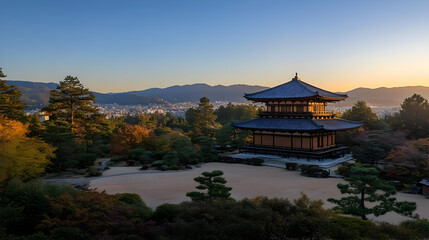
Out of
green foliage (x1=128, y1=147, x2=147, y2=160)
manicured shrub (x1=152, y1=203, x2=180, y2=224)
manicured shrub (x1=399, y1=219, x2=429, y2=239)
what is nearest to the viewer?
manicured shrub (x1=399, y1=219, x2=429, y2=239)

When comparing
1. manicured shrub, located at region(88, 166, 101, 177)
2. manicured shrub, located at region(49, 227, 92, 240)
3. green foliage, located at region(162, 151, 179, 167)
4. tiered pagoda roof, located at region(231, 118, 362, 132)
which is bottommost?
manicured shrub, located at region(88, 166, 101, 177)

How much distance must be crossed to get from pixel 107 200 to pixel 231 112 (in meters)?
57.8

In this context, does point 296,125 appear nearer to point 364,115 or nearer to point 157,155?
point 364,115

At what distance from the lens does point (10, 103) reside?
26969 mm

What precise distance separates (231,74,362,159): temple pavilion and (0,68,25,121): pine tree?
22.7 metres

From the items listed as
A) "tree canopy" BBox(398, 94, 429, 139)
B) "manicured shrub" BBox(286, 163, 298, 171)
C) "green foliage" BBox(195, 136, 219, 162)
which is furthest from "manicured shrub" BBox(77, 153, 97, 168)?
"tree canopy" BBox(398, 94, 429, 139)

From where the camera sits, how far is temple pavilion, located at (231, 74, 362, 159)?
90.4 ft

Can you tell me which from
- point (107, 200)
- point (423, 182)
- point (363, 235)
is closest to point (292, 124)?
point (423, 182)

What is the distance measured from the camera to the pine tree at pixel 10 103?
26.2 meters

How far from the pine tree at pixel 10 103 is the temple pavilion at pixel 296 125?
74.4 feet

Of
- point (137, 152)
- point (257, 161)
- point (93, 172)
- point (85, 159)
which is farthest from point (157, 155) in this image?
point (257, 161)

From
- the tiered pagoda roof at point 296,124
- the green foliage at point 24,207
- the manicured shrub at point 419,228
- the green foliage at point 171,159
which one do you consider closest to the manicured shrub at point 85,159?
the green foliage at point 171,159

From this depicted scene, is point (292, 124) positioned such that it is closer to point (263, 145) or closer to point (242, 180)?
point (263, 145)

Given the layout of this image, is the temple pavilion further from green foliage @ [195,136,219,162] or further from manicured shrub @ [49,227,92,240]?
manicured shrub @ [49,227,92,240]
